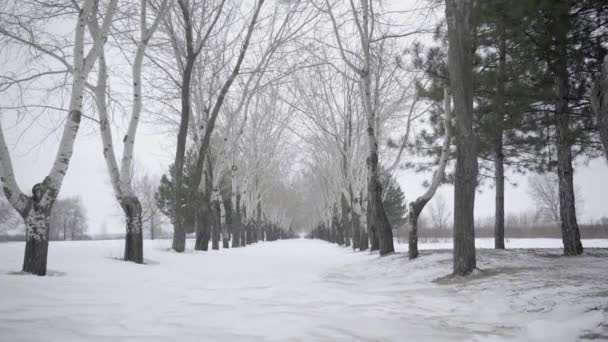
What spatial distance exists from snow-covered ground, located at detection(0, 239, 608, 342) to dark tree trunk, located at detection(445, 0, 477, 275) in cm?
42

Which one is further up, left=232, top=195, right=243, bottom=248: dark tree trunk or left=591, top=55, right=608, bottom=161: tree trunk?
left=591, top=55, right=608, bottom=161: tree trunk

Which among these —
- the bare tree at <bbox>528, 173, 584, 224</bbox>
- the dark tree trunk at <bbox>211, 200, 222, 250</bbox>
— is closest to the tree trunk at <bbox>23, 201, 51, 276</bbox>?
the dark tree trunk at <bbox>211, 200, 222, 250</bbox>

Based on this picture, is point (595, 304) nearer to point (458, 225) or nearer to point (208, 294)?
point (458, 225)

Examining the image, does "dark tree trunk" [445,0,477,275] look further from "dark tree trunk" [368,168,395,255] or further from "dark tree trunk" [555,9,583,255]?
"dark tree trunk" [368,168,395,255]

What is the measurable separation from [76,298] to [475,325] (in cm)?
397

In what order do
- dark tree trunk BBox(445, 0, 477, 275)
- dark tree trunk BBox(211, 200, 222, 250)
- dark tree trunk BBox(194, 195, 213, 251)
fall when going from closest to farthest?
dark tree trunk BBox(445, 0, 477, 275)
dark tree trunk BBox(194, 195, 213, 251)
dark tree trunk BBox(211, 200, 222, 250)

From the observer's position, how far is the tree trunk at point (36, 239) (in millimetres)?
5086

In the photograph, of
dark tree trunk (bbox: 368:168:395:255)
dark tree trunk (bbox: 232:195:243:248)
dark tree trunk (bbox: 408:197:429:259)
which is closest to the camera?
dark tree trunk (bbox: 408:197:429:259)

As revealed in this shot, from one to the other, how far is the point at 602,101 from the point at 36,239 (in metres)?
7.17

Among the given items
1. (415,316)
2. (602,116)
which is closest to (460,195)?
(602,116)

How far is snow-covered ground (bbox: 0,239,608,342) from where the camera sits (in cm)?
272

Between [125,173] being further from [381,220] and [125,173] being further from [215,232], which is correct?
[215,232]

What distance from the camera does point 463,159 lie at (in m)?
5.86

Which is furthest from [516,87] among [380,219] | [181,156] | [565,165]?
[181,156]
